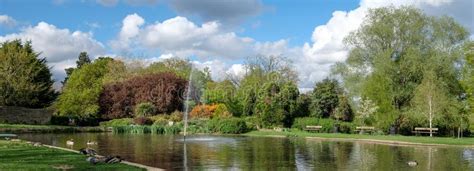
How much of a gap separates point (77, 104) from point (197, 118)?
15.1 m

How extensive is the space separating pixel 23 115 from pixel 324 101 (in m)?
32.0

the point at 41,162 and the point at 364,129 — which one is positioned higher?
the point at 364,129

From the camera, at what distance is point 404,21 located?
46.2 metres

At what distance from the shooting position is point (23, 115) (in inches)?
2175

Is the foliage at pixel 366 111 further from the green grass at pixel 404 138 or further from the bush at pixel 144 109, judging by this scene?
the bush at pixel 144 109

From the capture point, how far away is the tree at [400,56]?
44.2 m

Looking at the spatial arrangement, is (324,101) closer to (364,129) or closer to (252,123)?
(364,129)

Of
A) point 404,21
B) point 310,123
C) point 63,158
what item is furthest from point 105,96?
point 63,158

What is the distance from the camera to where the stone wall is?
54.1 meters

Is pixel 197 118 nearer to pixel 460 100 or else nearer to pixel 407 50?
pixel 407 50

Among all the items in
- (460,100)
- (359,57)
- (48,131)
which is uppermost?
(359,57)

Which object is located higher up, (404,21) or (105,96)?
(404,21)

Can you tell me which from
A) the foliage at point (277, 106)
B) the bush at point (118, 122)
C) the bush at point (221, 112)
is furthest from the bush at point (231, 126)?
the bush at point (118, 122)

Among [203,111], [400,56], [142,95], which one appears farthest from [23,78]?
[400,56]
